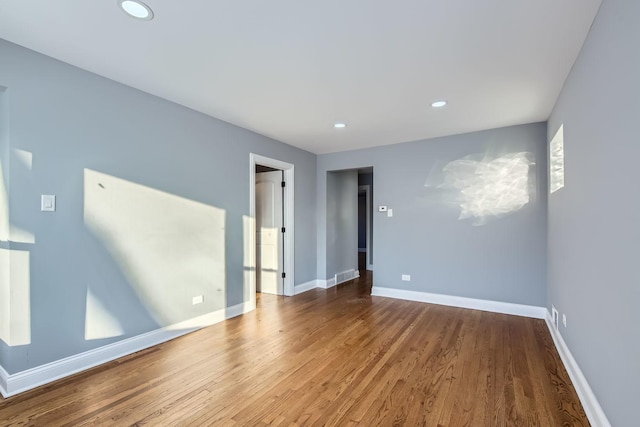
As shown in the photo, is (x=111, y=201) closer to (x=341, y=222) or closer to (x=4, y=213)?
(x=4, y=213)

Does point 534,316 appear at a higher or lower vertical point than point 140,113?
lower

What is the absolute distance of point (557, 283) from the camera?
2943mm

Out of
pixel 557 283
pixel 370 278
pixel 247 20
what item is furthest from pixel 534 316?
pixel 247 20

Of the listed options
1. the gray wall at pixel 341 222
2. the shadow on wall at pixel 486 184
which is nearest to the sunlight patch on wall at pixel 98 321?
the gray wall at pixel 341 222

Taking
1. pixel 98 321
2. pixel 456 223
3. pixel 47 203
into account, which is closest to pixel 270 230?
pixel 98 321

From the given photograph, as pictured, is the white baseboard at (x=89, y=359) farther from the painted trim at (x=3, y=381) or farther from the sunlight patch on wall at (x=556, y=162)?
the sunlight patch on wall at (x=556, y=162)

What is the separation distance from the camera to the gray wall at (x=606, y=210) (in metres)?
1.32

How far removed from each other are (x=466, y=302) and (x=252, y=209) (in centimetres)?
328

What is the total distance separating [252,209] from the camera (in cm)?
409

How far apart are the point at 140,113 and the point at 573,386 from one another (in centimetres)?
431

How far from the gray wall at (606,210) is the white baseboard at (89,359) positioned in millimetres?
3440

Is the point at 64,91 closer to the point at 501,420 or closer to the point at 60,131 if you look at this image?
the point at 60,131

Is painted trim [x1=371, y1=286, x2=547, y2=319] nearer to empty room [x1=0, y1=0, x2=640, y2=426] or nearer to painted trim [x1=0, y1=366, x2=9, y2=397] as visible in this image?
empty room [x1=0, y1=0, x2=640, y2=426]

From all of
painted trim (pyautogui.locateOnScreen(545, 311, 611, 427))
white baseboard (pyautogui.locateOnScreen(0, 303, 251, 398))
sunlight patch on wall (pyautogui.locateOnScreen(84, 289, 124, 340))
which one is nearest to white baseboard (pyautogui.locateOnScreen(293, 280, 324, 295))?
white baseboard (pyautogui.locateOnScreen(0, 303, 251, 398))
